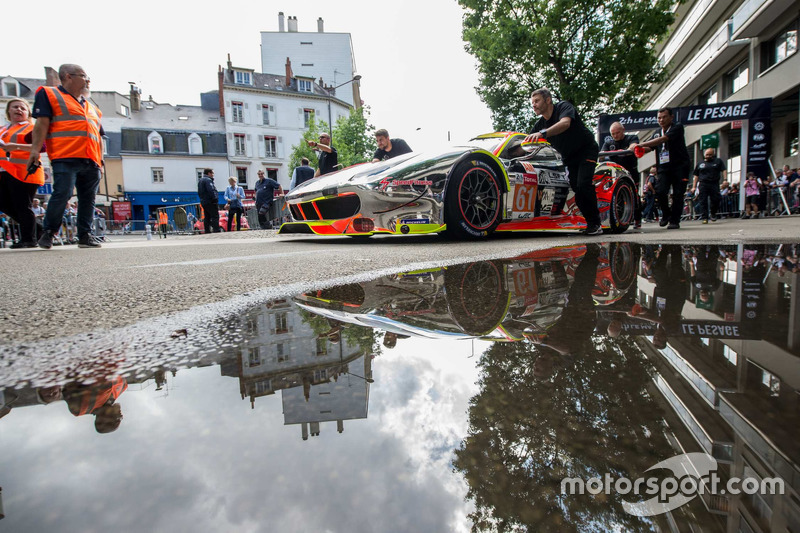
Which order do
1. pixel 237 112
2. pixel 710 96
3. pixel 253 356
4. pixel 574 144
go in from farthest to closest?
pixel 237 112 < pixel 710 96 < pixel 574 144 < pixel 253 356

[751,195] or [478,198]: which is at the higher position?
[751,195]

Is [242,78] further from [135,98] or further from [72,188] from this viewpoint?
[72,188]

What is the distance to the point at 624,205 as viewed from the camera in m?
6.55

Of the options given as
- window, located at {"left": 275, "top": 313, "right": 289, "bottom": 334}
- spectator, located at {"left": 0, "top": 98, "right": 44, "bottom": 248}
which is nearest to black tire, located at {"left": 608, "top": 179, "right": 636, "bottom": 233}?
window, located at {"left": 275, "top": 313, "right": 289, "bottom": 334}

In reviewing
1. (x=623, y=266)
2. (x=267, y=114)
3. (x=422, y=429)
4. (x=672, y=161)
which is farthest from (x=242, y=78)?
(x=422, y=429)

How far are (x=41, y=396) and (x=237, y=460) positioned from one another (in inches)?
17.1

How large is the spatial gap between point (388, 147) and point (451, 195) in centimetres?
280

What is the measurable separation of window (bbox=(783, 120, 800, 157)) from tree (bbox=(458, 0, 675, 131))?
5.29 metres

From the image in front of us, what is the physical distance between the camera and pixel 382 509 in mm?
445

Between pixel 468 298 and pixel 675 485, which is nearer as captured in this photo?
pixel 675 485

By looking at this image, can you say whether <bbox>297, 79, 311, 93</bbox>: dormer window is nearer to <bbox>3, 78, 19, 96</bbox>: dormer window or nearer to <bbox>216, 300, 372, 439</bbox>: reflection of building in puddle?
<bbox>3, 78, 19, 96</bbox>: dormer window

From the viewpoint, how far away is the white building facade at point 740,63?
16.6 m

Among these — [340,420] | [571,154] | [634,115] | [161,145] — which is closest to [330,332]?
[340,420]

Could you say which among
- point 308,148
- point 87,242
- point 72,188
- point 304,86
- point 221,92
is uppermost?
point 304,86
